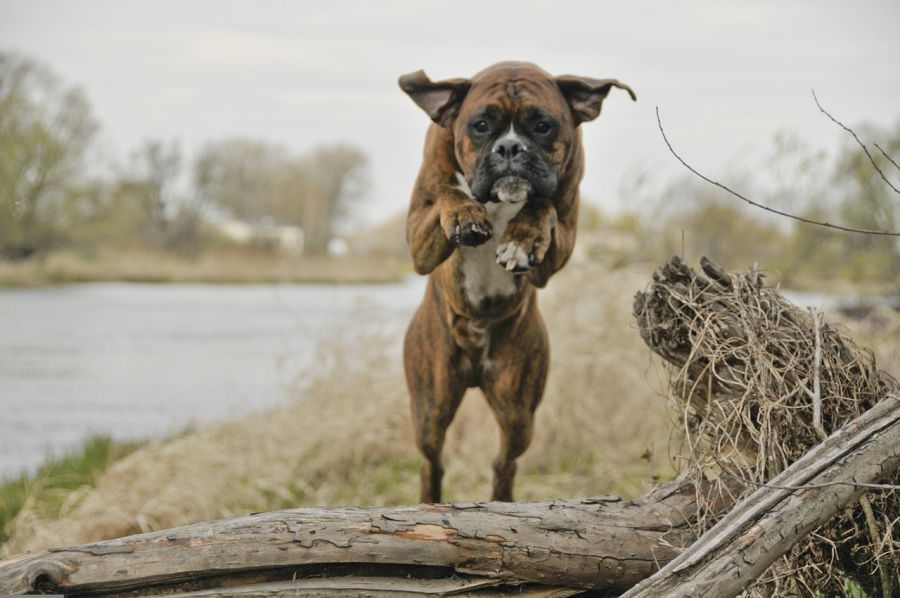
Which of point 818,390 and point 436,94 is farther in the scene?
point 436,94

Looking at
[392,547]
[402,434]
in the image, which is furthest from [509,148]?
[402,434]

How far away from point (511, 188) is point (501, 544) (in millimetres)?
1419

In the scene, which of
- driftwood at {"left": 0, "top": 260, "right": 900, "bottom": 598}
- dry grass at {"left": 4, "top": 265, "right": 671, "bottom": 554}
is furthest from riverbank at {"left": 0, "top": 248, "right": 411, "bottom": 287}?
driftwood at {"left": 0, "top": 260, "right": 900, "bottom": 598}

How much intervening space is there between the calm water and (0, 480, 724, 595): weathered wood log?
516 cm

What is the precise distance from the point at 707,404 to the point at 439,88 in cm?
189

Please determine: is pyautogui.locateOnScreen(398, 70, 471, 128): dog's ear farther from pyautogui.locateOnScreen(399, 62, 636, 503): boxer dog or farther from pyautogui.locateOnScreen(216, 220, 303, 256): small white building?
pyautogui.locateOnScreen(216, 220, 303, 256): small white building

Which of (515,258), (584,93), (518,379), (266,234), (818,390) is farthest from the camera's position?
(266,234)

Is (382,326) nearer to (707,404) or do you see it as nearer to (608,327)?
(608,327)

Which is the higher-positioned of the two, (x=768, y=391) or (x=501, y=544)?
(x=768, y=391)

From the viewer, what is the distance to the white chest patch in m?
3.91

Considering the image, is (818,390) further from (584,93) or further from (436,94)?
(436,94)

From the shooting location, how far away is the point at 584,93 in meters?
3.77

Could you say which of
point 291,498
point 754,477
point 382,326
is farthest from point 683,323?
point 382,326

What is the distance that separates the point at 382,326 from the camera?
8.76 metres
